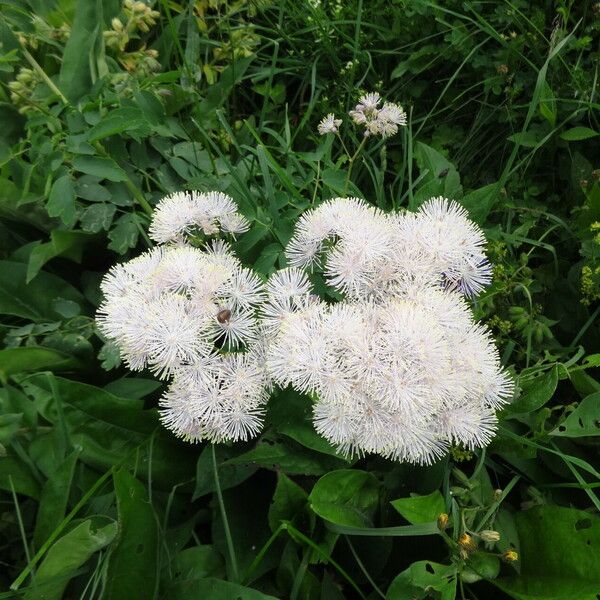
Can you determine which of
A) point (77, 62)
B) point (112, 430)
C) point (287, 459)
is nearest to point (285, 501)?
point (287, 459)

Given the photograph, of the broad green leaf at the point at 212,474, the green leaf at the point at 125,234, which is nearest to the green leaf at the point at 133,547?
the broad green leaf at the point at 212,474

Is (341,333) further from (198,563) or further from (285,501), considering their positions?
(198,563)

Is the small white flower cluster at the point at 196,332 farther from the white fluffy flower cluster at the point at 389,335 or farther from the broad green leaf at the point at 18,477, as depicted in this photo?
the broad green leaf at the point at 18,477

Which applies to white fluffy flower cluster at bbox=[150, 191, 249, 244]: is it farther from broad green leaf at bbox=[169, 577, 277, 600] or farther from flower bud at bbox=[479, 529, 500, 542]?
flower bud at bbox=[479, 529, 500, 542]

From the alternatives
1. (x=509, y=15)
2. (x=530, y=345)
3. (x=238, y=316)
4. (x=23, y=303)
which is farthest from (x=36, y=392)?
(x=509, y=15)

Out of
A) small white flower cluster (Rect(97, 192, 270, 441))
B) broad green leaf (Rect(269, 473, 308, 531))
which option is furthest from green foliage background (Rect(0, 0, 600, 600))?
small white flower cluster (Rect(97, 192, 270, 441))

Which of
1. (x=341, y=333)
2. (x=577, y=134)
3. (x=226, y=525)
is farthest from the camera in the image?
(x=577, y=134)

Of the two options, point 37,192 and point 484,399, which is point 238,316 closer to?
point 484,399
